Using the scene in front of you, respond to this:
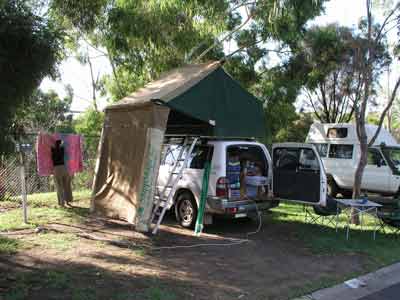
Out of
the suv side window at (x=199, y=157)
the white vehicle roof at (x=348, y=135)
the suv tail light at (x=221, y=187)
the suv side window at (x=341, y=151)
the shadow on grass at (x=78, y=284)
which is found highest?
the white vehicle roof at (x=348, y=135)

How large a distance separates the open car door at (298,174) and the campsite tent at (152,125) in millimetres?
683

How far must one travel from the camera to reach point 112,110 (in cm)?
812

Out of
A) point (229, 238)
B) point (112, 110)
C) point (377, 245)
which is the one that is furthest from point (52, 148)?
point (377, 245)

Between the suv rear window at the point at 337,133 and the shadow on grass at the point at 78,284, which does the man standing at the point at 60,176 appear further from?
the suv rear window at the point at 337,133

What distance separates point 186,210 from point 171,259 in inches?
91.0

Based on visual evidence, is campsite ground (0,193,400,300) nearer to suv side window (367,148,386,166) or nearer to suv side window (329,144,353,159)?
suv side window (367,148,386,166)

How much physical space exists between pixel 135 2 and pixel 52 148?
4.07 m

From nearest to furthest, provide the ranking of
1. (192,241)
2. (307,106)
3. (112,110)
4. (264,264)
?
(264,264) → (192,241) → (112,110) → (307,106)

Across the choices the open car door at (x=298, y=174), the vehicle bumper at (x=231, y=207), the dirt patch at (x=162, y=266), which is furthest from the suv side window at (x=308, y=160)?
the dirt patch at (x=162, y=266)

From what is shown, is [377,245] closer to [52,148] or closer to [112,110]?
[112,110]

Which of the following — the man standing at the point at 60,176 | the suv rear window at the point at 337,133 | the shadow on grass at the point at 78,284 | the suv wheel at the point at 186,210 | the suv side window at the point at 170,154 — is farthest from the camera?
the suv rear window at the point at 337,133

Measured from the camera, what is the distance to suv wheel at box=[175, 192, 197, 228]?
796cm

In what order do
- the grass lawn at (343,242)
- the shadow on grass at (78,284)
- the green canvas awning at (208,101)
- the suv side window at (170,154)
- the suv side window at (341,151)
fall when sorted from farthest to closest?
1. the suv side window at (341,151)
2. the suv side window at (170,154)
3. the green canvas awning at (208,101)
4. the grass lawn at (343,242)
5. the shadow on grass at (78,284)

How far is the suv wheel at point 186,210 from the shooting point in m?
7.96
